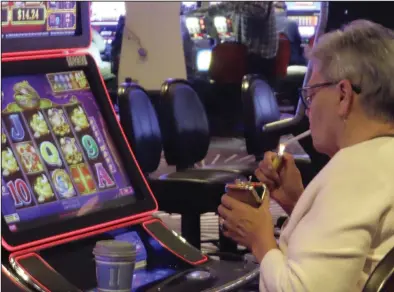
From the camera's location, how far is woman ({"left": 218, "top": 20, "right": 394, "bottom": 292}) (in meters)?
1.65

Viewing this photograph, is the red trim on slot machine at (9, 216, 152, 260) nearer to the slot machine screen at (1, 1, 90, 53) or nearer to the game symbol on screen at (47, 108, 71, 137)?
the game symbol on screen at (47, 108, 71, 137)

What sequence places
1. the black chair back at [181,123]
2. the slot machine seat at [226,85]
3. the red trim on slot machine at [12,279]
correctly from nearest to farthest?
1. the red trim on slot machine at [12,279]
2. the black chair back at [181,123]
3. the slot machine seat at [226,85]

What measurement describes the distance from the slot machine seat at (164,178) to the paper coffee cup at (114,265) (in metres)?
2.05

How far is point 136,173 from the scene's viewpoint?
102 inches

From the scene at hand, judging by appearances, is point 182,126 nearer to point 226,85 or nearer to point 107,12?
point 226,85

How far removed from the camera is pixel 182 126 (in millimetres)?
4309

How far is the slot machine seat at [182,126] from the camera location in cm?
429

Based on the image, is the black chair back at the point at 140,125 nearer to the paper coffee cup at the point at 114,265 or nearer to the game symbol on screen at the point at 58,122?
the game symbol on screen at the point at 58,122

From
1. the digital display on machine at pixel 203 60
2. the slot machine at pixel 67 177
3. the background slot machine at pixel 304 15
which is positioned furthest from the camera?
the background slot machine at pixel 304 15

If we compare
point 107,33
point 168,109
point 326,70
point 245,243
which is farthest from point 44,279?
point 107,33

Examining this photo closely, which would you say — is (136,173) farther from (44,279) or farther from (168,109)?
(168,109)

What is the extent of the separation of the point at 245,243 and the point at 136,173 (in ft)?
2.40

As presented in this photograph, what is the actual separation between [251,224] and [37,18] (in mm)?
993

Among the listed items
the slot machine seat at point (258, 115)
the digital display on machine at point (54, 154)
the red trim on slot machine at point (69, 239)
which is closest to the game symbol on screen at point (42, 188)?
the digital display on machine at point (54, 154)
